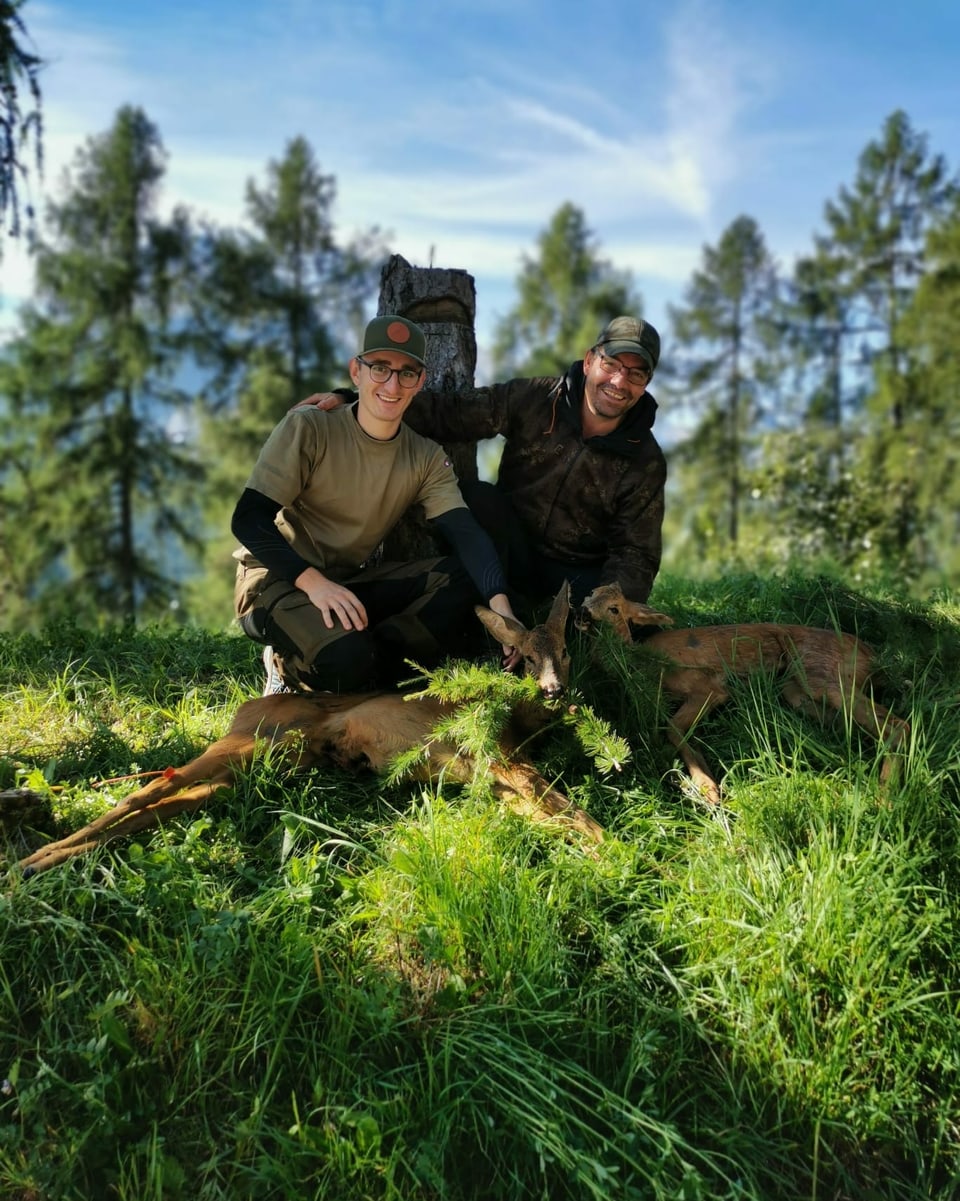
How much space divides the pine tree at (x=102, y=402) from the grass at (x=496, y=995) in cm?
1850

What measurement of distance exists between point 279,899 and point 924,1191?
212 centimetres

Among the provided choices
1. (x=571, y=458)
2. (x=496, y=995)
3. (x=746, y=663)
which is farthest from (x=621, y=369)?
(x=496, y=995)

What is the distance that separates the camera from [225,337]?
76.7 ft

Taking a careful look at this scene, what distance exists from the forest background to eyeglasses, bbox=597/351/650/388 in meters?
13.5

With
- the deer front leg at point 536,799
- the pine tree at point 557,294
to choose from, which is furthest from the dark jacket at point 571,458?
the pine tree at point 557,294

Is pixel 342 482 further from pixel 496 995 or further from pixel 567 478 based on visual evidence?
pixel 496 995

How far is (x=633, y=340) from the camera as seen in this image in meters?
4.80

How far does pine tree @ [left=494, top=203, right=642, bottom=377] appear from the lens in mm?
26719

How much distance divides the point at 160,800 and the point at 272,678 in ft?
4.24

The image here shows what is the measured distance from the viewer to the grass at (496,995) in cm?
262

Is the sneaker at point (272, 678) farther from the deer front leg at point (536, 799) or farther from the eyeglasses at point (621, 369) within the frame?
the eyeglasses at point (621, 369)

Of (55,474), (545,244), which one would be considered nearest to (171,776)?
(55,474)

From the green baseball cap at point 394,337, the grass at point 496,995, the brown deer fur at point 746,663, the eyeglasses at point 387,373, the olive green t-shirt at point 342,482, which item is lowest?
the grass at point 496,995

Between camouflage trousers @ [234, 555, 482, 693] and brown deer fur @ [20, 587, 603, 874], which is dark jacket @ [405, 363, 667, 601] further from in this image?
brown deer fur @ [20, 587, 603, 874]
